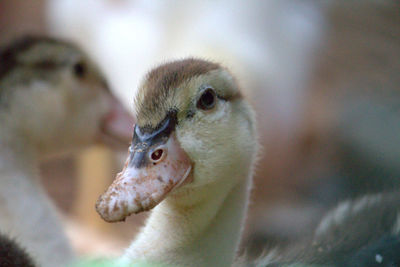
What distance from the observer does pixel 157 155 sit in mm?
1062

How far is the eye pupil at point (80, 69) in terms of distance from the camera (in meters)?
2.18

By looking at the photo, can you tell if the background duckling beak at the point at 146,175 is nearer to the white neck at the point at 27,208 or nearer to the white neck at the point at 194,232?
the white neck at the point at 194,232

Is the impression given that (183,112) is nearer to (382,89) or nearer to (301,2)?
(382,89)

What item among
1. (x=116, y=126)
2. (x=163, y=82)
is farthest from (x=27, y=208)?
(x=163, y=82)

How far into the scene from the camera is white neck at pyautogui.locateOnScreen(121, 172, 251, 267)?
1.22m

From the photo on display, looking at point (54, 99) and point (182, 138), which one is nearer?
point (182, 138)

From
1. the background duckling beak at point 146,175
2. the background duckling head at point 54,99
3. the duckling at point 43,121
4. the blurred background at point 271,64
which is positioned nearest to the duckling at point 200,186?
the background duckling beak at point 146,175

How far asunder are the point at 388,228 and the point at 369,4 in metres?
1.70

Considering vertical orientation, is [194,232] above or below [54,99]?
below

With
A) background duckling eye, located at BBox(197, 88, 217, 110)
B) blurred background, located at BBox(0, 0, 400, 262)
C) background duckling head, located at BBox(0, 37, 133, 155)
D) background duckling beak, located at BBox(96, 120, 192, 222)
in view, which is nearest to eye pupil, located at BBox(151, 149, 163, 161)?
background duckling beak, located at BBox(96, 120, 192, 222)

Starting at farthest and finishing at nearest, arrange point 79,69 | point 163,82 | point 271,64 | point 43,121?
1. point 271,64
2. point 79,69
3. point 43,121
4. point 163,82

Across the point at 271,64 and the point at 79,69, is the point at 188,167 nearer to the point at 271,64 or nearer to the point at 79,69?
the point at 79,69

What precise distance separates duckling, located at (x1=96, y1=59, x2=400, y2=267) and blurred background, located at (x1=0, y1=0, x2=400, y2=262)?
1200mm

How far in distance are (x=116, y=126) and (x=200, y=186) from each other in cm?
105
